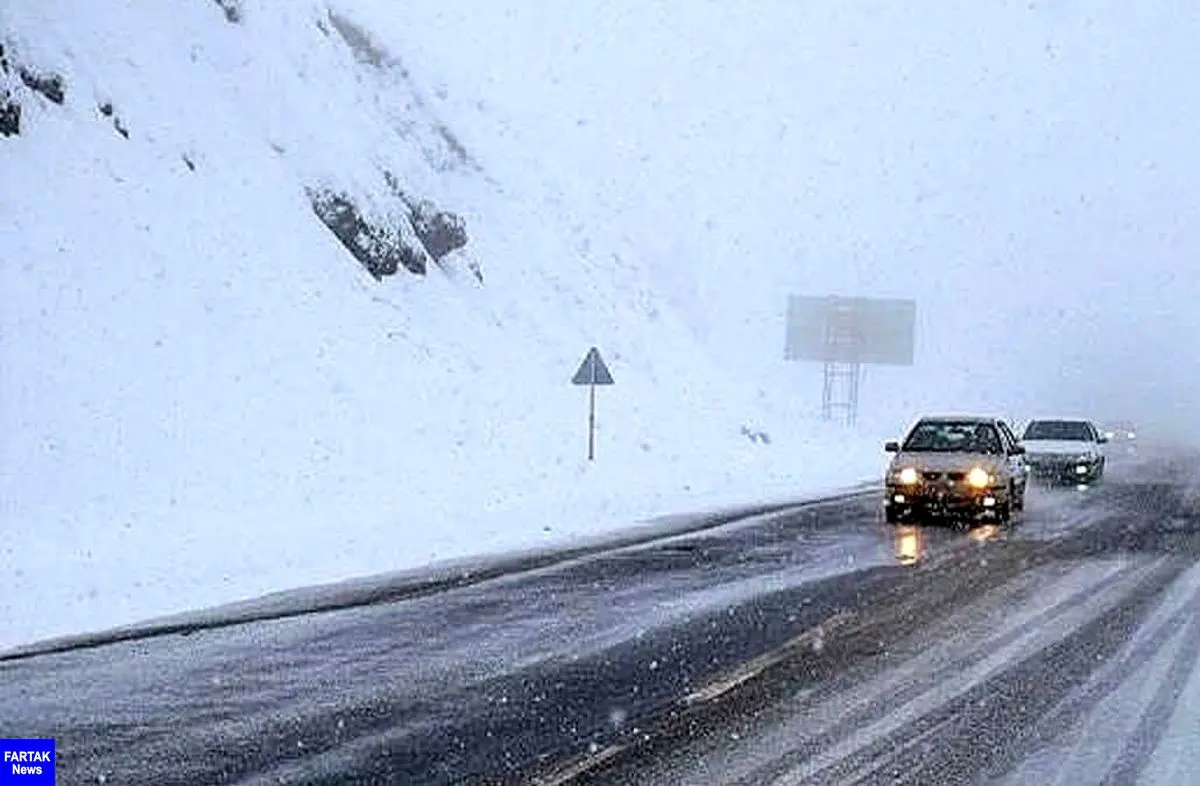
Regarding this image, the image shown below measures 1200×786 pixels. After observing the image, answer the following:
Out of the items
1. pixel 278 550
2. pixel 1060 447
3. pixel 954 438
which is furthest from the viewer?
pixel 1060 447

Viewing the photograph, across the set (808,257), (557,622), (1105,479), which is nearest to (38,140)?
(557,622)

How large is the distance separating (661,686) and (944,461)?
547 inches

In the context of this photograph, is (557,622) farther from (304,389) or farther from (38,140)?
(38,140)

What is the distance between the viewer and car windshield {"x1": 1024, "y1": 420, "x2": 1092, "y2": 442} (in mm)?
34688

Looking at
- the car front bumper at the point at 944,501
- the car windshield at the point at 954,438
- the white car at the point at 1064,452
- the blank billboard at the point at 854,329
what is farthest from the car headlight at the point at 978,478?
the blank billboard at the point at 854,329

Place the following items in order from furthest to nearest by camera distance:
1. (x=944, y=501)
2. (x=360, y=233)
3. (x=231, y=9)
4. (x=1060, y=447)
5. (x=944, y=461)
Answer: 1. (x=231, y=9)
2. (x=360, y=233)
3. (x=1060, y=447)
4. (x=944, y=461)
5. (x=944, y=501)

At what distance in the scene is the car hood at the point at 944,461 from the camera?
2169cm

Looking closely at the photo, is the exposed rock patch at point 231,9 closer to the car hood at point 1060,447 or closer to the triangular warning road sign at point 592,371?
→ the triangular warning road sign at point 592,371

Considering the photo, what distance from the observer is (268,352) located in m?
26.5

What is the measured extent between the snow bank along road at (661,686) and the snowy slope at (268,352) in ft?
7.49

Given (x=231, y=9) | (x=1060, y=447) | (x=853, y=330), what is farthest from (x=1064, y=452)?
(x=853, y=330)

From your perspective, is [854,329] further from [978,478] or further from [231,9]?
[978,478]

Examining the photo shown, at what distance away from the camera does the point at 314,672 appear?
9.28 metres

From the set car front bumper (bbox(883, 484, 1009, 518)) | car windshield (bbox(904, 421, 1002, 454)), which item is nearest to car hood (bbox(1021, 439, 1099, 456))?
car windshield (bbox(904, 421, 1002, 454))
